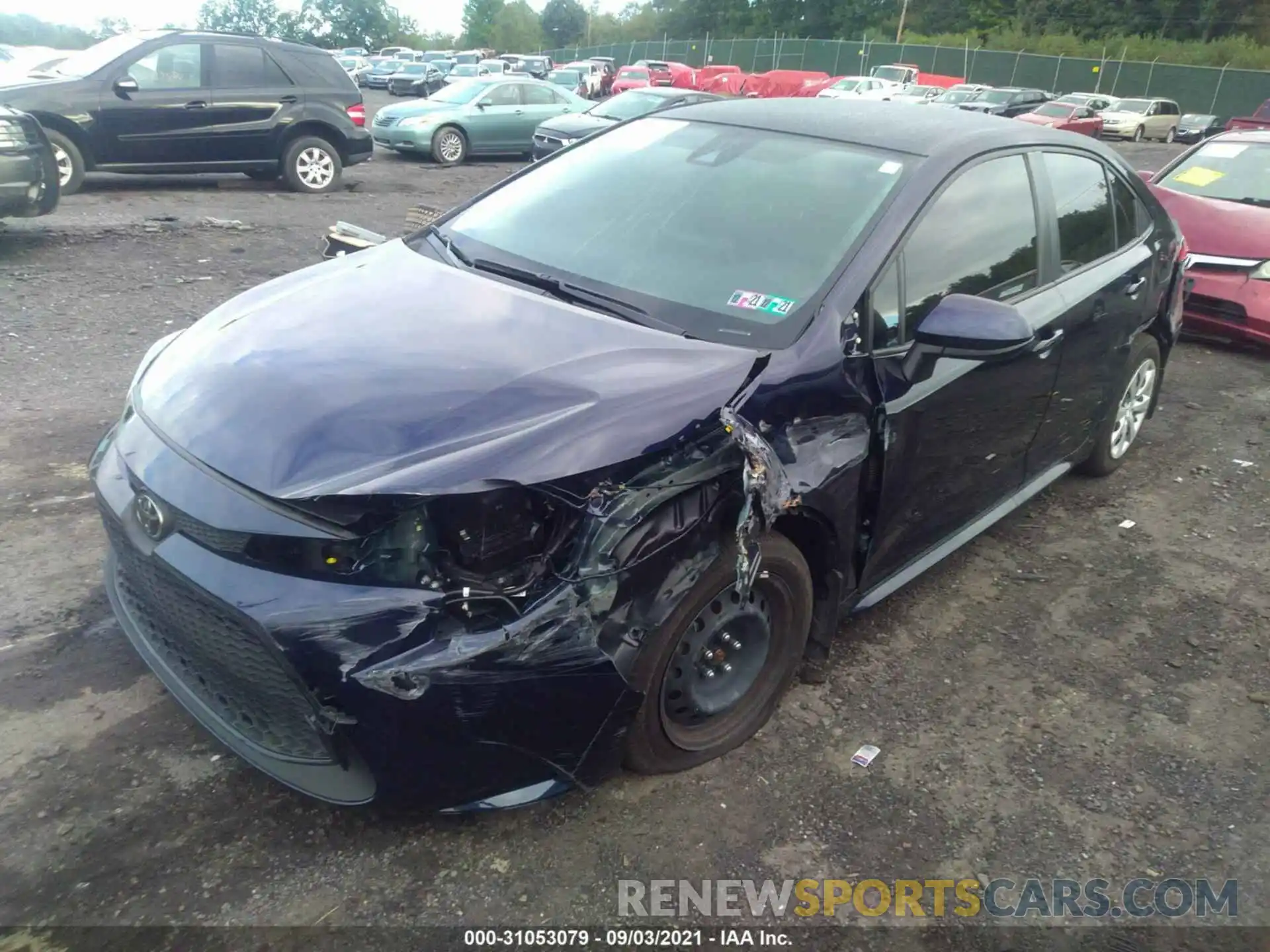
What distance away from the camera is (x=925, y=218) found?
3.01m

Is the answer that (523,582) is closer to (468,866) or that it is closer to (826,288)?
(468,866)

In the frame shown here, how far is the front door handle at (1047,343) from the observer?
3439mm

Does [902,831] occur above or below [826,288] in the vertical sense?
below

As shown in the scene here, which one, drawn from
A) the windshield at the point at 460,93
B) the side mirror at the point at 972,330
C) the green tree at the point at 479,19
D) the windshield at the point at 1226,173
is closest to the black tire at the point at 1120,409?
the side mirror at the point at 972,330

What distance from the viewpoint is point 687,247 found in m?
3.07

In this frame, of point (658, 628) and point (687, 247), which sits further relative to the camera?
point (687, 247)

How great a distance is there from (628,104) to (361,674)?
1391 centimetres

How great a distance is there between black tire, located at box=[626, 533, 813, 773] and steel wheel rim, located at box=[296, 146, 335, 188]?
10.2 m

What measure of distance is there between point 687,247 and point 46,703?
2.40 meters

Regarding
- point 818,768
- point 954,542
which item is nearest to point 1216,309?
point 954,542

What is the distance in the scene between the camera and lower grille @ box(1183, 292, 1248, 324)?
6887 millimetres

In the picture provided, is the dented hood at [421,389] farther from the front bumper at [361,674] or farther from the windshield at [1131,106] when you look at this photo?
the windshield at [1131,106]

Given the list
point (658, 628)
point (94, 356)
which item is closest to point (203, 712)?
point (658, 628)

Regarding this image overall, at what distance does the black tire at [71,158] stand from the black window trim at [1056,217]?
934 centimetres
